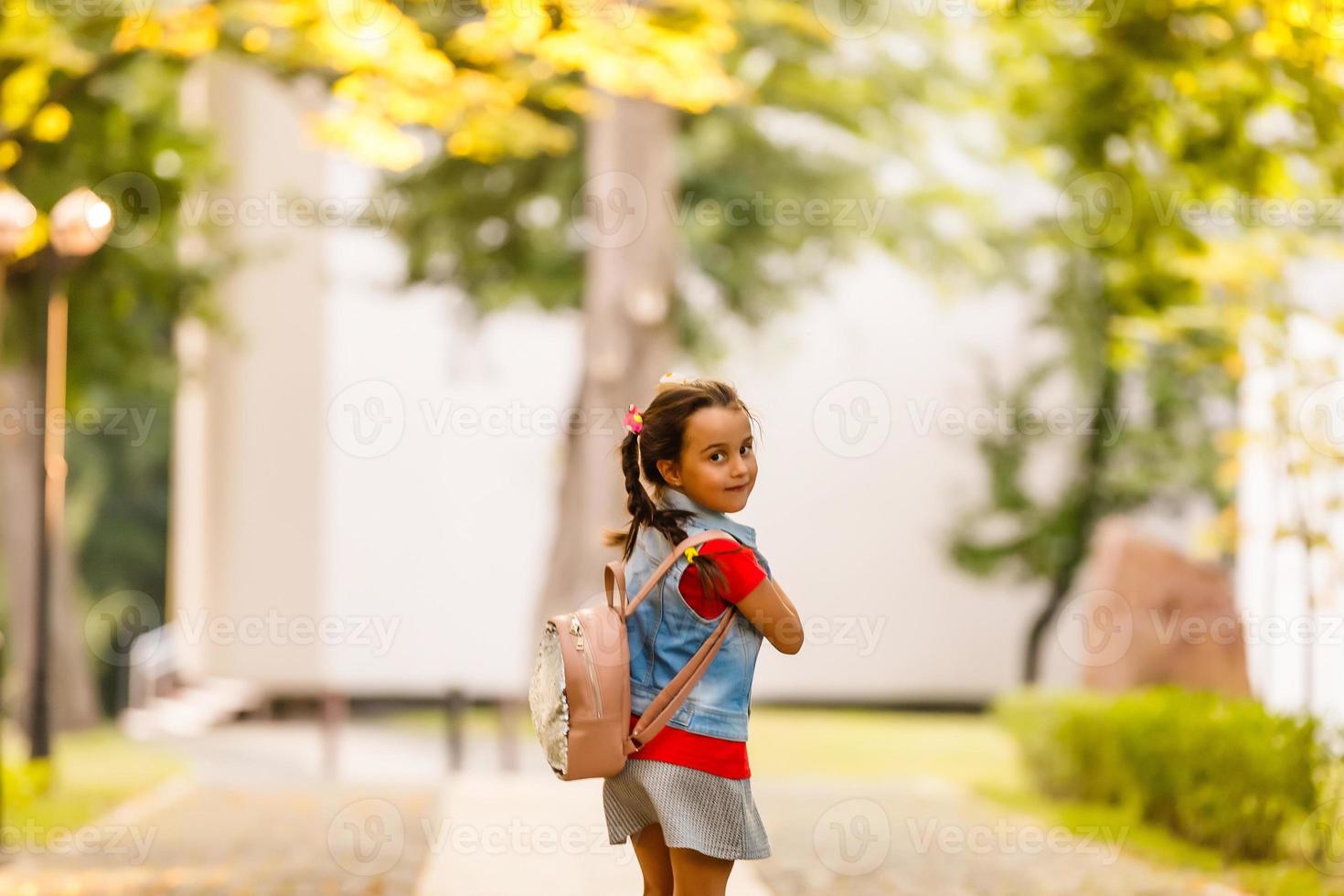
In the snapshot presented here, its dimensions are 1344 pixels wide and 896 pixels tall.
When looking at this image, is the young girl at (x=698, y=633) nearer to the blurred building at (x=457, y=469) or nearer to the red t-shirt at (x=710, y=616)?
the red t-shirt at (x=710, y=616)

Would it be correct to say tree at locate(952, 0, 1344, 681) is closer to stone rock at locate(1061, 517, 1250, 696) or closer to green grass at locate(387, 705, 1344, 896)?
stone rock at locate(1061, 517, 1250, 696)

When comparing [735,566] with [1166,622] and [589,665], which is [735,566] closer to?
[589,665]

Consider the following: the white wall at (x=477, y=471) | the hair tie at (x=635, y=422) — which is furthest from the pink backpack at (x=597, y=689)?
the white wall at (x=477, y=471)

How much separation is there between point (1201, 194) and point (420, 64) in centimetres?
498

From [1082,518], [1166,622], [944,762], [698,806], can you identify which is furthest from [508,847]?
[1082,518]

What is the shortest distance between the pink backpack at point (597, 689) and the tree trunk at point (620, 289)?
10205 millimetres

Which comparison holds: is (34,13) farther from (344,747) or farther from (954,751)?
(954,751)

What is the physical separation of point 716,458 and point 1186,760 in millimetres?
6328

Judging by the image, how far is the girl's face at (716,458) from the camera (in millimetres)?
3426

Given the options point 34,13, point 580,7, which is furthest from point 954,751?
point 34,13

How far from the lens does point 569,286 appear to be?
58.6ft

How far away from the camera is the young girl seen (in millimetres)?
3365

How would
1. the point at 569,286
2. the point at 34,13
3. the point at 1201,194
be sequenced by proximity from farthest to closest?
the point at 569,286
the point at 34,13
the point at 1201,194

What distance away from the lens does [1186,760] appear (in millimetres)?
8789
